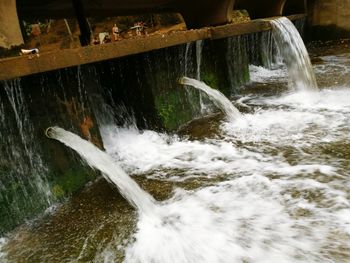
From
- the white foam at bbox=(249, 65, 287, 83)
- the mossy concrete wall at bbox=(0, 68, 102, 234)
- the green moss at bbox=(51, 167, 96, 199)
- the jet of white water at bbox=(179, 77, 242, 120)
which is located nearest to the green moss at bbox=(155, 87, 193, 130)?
the jet of white water at bbox=(179, 77, 242, 120)

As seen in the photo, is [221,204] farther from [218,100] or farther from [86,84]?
[86,84]

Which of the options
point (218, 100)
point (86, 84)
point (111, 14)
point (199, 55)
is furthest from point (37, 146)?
point (111, 14)

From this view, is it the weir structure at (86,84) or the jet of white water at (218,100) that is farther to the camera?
the jet of white water at (218,100)

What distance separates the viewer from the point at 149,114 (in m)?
4.91

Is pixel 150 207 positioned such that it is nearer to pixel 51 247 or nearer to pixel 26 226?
pixel 51 247

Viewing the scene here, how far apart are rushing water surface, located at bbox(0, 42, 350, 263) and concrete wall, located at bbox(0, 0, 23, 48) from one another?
1.70 m

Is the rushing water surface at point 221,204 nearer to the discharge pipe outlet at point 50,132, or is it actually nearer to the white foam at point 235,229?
the white foam at point 235,229

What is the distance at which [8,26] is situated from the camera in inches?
140

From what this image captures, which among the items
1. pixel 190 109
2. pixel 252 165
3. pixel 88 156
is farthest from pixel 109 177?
pixel 190 109

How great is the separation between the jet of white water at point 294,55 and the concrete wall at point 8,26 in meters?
4.31

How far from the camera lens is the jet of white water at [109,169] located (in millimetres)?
2980

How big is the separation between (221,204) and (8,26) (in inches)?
109

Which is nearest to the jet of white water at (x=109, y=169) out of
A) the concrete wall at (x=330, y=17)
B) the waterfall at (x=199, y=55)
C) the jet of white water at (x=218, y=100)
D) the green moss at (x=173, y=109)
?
the green moss at (x=173, y=109)

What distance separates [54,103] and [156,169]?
125 centimetres
